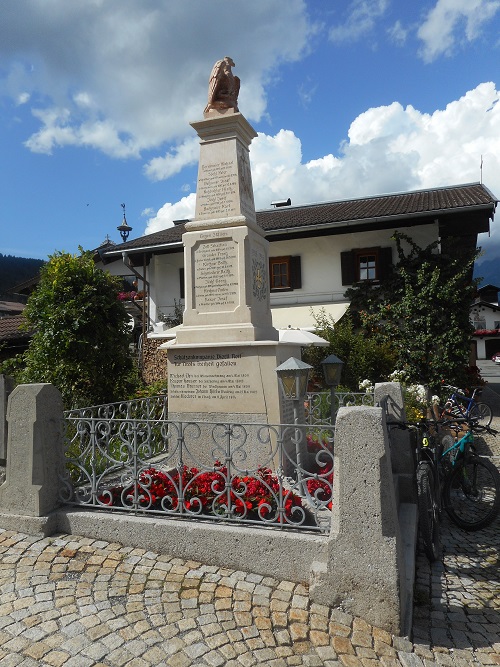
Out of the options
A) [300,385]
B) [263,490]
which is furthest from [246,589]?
[300,385]

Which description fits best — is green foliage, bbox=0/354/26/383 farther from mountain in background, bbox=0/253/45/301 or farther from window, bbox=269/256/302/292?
mountain in background, bbox=0/253/45/301

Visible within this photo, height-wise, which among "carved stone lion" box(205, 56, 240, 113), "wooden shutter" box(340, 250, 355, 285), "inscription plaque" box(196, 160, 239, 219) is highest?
"carved stone lion" box(205, 56, 240, 113)

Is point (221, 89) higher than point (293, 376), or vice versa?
point (221, 89)

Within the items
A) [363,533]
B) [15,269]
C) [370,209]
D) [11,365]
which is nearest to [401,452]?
[363,533]

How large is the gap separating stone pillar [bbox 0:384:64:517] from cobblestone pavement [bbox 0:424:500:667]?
1.36 feet

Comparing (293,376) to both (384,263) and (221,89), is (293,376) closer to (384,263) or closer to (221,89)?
(221,89)

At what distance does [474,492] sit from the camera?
531 cm

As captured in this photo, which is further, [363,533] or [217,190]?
[217,190]

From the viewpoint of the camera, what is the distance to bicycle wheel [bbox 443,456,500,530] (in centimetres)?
506

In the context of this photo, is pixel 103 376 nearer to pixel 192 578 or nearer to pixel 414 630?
pixel 192 578

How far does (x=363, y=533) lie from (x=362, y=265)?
1351 cm

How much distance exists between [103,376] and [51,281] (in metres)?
2.21

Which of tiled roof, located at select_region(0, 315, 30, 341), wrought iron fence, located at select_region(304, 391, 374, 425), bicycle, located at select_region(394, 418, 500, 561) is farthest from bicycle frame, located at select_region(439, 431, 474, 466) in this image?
tiled roof, located at select_region(0, 315, 30, 341)

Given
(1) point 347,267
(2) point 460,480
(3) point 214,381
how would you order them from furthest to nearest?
(1) point 347,267 < (3) point 214,381 < (2) point 460,480
